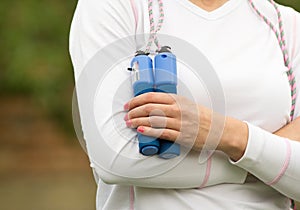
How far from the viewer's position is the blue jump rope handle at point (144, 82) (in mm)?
1565

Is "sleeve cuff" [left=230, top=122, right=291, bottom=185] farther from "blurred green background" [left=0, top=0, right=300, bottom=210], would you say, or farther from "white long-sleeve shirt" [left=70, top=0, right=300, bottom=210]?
"blurred green background" [left=0, top=0, right=300, bottom=210]

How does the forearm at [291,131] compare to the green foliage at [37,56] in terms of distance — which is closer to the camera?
the forearm at [291,131]

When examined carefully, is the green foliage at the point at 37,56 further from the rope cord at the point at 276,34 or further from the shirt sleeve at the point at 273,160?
the shirt sleeve at the point at 273,160

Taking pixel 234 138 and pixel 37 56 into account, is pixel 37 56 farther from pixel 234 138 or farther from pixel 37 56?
pixel 234 138

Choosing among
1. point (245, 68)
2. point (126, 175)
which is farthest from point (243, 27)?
point (126, 175)

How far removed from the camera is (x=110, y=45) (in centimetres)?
165

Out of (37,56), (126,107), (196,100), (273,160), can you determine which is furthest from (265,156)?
(37,56)

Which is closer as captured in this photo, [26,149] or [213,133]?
[213,133]

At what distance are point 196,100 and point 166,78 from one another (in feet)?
0.33

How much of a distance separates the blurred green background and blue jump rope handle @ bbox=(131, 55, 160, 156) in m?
4.11

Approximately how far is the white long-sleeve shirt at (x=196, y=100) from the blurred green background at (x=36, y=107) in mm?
3992

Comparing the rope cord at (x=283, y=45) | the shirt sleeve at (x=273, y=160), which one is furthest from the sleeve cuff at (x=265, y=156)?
the rope cord at (x=283, y=45)

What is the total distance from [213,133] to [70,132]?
13.9 ft

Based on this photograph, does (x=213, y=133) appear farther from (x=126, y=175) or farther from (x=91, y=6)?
(x=91, y=6)
